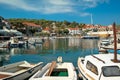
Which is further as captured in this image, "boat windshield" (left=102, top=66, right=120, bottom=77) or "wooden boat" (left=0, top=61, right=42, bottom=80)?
"wooden boat" (left=0, top=61, right=42, bottom=80)

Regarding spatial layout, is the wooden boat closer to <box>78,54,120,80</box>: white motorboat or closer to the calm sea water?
<box>78,54,120,80</box>: white motorboat

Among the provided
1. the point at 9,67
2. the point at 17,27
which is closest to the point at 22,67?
the point at 9,67

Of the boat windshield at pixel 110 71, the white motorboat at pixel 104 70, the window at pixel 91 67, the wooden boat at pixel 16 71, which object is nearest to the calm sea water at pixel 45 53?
the wooden boat at pixel 16 71

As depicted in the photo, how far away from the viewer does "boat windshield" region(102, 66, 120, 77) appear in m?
12.7

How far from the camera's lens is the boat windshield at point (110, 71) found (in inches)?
501

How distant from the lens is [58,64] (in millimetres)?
20547

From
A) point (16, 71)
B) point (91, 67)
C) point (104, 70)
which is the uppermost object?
point (104, 70)

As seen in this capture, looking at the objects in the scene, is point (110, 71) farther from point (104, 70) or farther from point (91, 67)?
point (91, 67)

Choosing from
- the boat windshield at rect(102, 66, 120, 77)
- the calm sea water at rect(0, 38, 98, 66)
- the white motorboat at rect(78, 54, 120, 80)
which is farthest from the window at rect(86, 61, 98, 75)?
the calm sea water at rect(0, 38, 98, 66)

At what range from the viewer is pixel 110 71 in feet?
42.3

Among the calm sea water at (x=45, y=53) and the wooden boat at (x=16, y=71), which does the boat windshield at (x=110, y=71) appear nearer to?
the wooden boat at (x=16, y=71)

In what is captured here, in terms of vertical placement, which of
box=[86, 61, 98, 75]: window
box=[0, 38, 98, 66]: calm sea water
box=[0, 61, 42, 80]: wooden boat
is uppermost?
box=[86, 61, 98, 75]: window

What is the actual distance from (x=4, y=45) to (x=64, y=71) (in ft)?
149

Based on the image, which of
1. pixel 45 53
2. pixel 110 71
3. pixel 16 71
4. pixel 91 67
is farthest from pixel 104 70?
pixel 45 53
